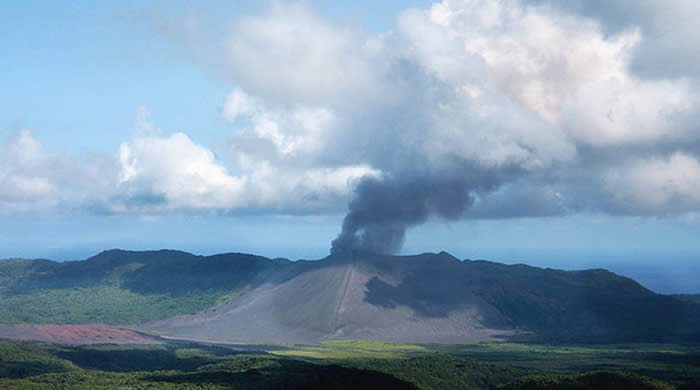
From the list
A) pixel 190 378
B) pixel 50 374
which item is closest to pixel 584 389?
pixel 190 378

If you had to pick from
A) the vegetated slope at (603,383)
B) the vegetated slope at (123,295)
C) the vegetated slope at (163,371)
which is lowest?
the vegetated slope at (163,371)

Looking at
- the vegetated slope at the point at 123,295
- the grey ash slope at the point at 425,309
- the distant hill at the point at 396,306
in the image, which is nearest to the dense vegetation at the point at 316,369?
the grey ash slope at the point at 425,309

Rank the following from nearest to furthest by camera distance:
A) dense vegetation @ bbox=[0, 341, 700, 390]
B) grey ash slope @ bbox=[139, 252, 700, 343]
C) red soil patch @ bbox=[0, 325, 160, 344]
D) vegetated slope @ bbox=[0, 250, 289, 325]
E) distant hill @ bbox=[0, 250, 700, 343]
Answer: dense vegetation @ bbox=[0, 341, 700, 390]
red soil patch @ bbox=[0, 325, 160, 344]
grey ash slope @ bbox=[139, 252, 700, 343]
distant hill @ bbox=[0, 250, 700, 343]
vegetated slope @ bbox=[0, 250, 289, 325]

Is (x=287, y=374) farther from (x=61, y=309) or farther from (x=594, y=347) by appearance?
(x=61, y=309)

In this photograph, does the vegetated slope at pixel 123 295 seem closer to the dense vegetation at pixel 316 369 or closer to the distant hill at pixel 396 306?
the distant hill at pixel 396 306

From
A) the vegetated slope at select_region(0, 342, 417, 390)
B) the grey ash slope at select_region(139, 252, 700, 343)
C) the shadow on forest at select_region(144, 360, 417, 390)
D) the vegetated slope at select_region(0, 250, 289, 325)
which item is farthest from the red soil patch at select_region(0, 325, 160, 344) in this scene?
the shadow on forest at select_region(144, 360, 417, 390)

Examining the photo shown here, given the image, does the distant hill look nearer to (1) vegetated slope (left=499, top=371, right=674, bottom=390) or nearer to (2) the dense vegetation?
(2) the dense vegetation

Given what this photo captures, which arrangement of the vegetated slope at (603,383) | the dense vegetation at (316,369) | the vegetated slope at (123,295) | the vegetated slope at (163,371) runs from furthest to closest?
the vegetated slope at (123,295), the vegetated slope at (163,371), the dense vegetation at (316,369), the vegetated slope at (603,383)
